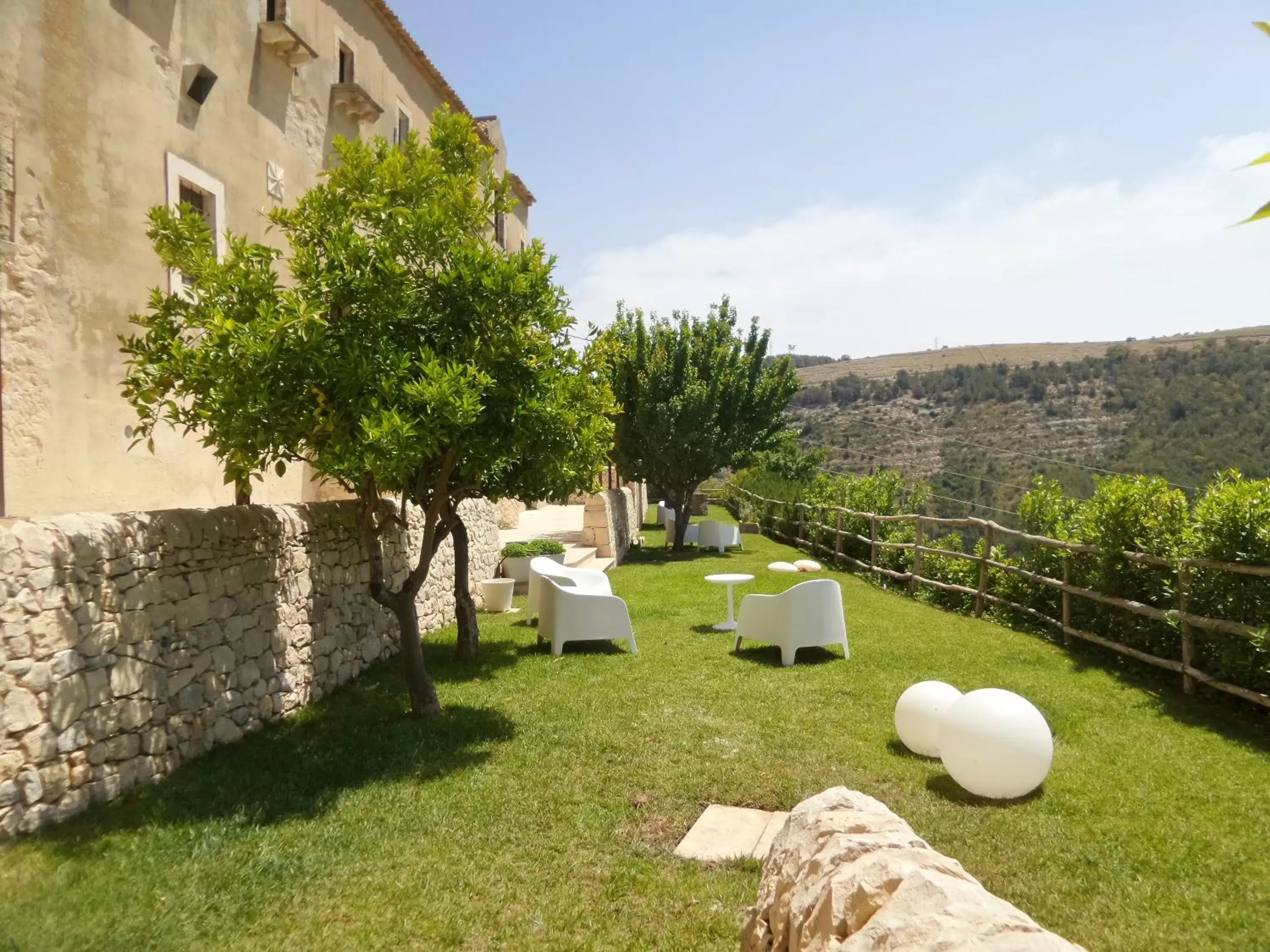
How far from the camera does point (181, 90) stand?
8.98m

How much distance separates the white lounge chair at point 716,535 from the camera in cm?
1995

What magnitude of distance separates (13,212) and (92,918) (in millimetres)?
6173

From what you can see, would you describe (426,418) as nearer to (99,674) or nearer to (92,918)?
(99,674)

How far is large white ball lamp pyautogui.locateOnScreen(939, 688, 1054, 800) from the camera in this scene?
4594mm

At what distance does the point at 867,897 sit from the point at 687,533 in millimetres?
19050

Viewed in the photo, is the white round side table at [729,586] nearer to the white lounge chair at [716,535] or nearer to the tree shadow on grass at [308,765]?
the tree shadow on grass at [308,765]

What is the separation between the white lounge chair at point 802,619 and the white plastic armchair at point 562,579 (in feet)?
6.55

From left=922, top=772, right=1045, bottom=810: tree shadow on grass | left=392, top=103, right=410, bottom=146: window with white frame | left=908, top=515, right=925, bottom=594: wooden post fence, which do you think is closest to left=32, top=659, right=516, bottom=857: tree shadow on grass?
left=922, top=772, right=1045, bottom=810: tree shadow on grass

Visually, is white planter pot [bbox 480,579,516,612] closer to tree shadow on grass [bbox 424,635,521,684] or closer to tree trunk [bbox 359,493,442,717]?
tree shadow on grass [bbox 424,635,521,684]

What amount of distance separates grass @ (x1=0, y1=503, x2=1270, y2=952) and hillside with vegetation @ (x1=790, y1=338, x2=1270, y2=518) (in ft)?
105

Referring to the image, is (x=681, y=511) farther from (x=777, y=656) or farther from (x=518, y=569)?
(x=777, y=656)

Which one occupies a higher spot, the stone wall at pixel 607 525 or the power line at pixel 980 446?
the power line at pixel 980 446

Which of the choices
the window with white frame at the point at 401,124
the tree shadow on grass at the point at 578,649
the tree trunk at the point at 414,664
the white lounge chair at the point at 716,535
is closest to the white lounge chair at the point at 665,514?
the white lounge chair at the point at 716,535

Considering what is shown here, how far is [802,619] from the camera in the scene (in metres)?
8.23
